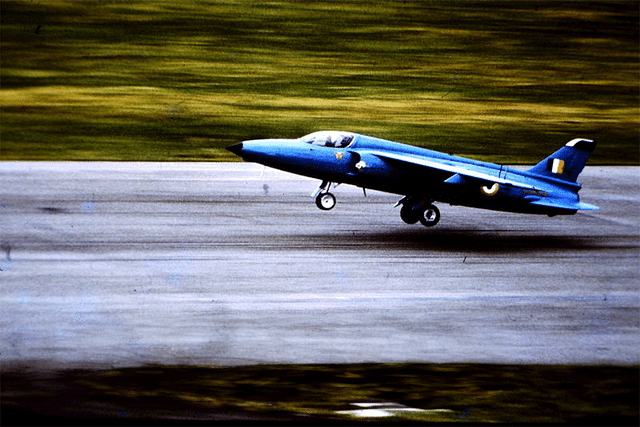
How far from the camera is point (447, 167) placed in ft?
62.6

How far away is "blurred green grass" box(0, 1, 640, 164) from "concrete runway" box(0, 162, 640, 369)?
7.78 meters

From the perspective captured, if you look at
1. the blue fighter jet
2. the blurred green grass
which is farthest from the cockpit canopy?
the blurred green grass

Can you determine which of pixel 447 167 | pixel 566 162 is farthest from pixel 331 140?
pixel 566 162

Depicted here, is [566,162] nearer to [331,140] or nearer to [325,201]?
[331,140]

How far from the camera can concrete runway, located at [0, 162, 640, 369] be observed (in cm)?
1262

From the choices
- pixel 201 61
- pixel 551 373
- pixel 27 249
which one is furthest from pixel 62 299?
pixel 201 61

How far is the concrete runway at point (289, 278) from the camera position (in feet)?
41.4

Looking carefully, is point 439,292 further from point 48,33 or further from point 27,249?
point 48,33

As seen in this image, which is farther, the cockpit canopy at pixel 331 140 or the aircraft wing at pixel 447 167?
the cockpit canopy at pixel 331 140

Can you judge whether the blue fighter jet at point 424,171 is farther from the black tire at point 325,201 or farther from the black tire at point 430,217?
the black tire at point 325,201

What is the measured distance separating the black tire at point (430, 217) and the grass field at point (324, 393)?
8499 mm

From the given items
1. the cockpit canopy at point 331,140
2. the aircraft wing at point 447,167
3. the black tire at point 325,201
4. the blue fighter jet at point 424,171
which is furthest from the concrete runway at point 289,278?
the cockpit canopy at point 331,140

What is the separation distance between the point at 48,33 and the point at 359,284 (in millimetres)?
28461

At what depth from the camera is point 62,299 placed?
567 inches
